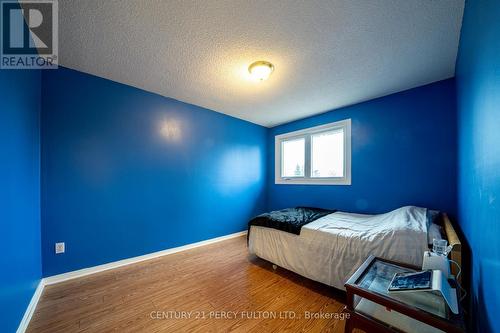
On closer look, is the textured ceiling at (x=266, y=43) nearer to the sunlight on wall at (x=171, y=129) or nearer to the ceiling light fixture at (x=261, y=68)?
the ceiling light fixture at (x=261, y=68)

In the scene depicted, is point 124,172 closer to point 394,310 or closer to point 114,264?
point 114,264

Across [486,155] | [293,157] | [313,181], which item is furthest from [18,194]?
[293,157]

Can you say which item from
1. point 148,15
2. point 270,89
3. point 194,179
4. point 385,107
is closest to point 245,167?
point 194,179

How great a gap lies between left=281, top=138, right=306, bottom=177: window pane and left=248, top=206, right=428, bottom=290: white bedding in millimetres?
1545

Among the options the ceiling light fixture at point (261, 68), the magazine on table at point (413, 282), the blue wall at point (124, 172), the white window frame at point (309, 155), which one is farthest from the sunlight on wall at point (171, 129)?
the magazine on table at point (413, 282)

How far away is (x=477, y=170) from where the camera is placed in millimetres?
1115

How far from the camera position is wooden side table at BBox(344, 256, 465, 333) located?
33.0 inches

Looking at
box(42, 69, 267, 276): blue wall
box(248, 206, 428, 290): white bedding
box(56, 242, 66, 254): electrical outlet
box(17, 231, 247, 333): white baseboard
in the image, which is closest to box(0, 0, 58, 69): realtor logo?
box(42, 69, 267, 276): blue wall

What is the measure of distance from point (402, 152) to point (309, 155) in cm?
144

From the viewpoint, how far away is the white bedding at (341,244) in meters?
1.50

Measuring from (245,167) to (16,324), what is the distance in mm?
3207

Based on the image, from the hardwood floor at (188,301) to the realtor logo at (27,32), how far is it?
193 cm

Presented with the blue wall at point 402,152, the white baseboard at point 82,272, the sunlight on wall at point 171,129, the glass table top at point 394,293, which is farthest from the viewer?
the sunlight on wall at point 171,129

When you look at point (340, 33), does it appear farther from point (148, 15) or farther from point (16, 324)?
point (16, 324)
